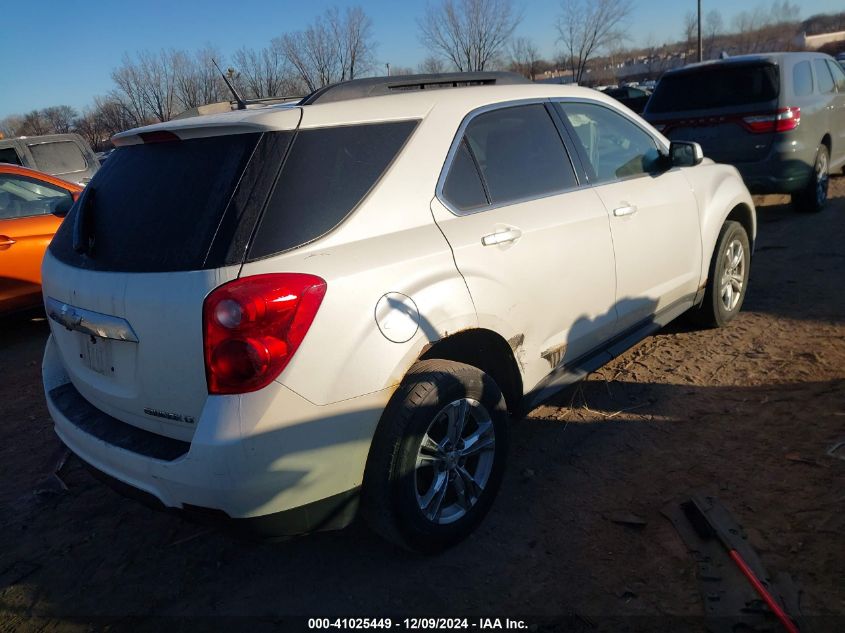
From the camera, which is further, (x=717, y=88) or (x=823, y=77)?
(x=823, y=77)

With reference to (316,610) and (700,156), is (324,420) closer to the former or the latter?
(316,610)

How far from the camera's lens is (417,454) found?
2.41 meters

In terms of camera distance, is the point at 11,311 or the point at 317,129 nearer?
the point at 317,129

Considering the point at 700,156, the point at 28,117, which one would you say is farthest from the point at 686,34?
the point at 700,156

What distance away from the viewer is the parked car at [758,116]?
7.35m

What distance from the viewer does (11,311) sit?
6.01 metres

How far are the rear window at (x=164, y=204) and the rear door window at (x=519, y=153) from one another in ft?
3.69

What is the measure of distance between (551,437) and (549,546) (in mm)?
943

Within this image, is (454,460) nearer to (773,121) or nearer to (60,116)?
(773,121)

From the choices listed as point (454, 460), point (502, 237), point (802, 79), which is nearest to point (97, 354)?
point (454, 460)

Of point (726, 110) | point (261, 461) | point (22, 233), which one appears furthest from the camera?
point (726, 110)

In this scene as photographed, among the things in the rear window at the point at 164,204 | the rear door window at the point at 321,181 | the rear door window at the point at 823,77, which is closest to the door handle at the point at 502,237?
the rear door window at the point at 321,181

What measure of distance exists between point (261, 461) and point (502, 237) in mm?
1373

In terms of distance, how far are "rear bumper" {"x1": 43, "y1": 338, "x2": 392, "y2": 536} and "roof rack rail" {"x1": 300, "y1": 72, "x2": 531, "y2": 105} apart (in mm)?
1224
